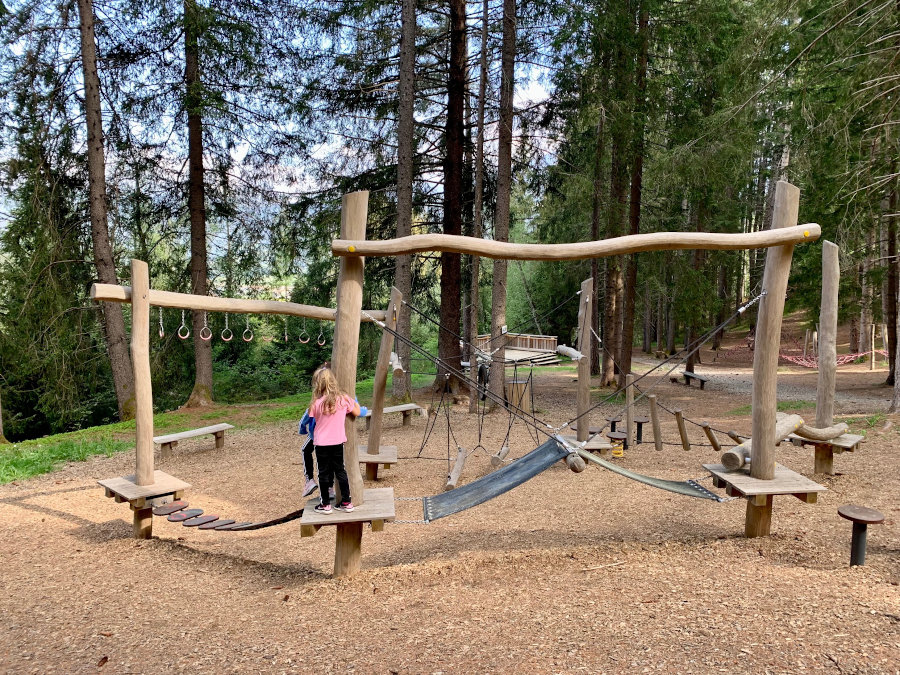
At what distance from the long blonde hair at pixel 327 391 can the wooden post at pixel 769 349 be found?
9.44 ft

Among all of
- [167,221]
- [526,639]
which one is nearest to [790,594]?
[526,639]

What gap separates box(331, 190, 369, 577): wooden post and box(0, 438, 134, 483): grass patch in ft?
16.9

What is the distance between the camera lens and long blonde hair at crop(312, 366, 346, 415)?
11.6ft

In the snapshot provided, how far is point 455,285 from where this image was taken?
11273 millimetres

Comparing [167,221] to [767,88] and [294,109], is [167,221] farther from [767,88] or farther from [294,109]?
[767,88]

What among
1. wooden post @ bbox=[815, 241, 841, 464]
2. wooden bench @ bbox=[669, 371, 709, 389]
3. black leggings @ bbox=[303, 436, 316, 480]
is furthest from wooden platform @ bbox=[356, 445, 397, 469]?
wooden bench @ bbox=[669, 371, 709, 389]

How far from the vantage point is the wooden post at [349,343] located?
142 inches

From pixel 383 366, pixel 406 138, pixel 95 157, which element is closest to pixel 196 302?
pixel 383 366

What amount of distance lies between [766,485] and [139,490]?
4.68m

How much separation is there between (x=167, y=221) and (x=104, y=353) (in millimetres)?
2844

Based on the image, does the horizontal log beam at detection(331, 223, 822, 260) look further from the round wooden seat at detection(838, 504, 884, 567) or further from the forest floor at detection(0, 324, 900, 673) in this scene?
the forest floor at detection(0, 324, 900, 673)

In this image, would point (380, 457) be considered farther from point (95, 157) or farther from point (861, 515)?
point (95, 157)

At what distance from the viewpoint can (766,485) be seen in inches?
149

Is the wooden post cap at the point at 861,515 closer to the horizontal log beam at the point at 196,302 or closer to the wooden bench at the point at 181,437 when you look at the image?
the horizontal log beam at the point at 196,302
